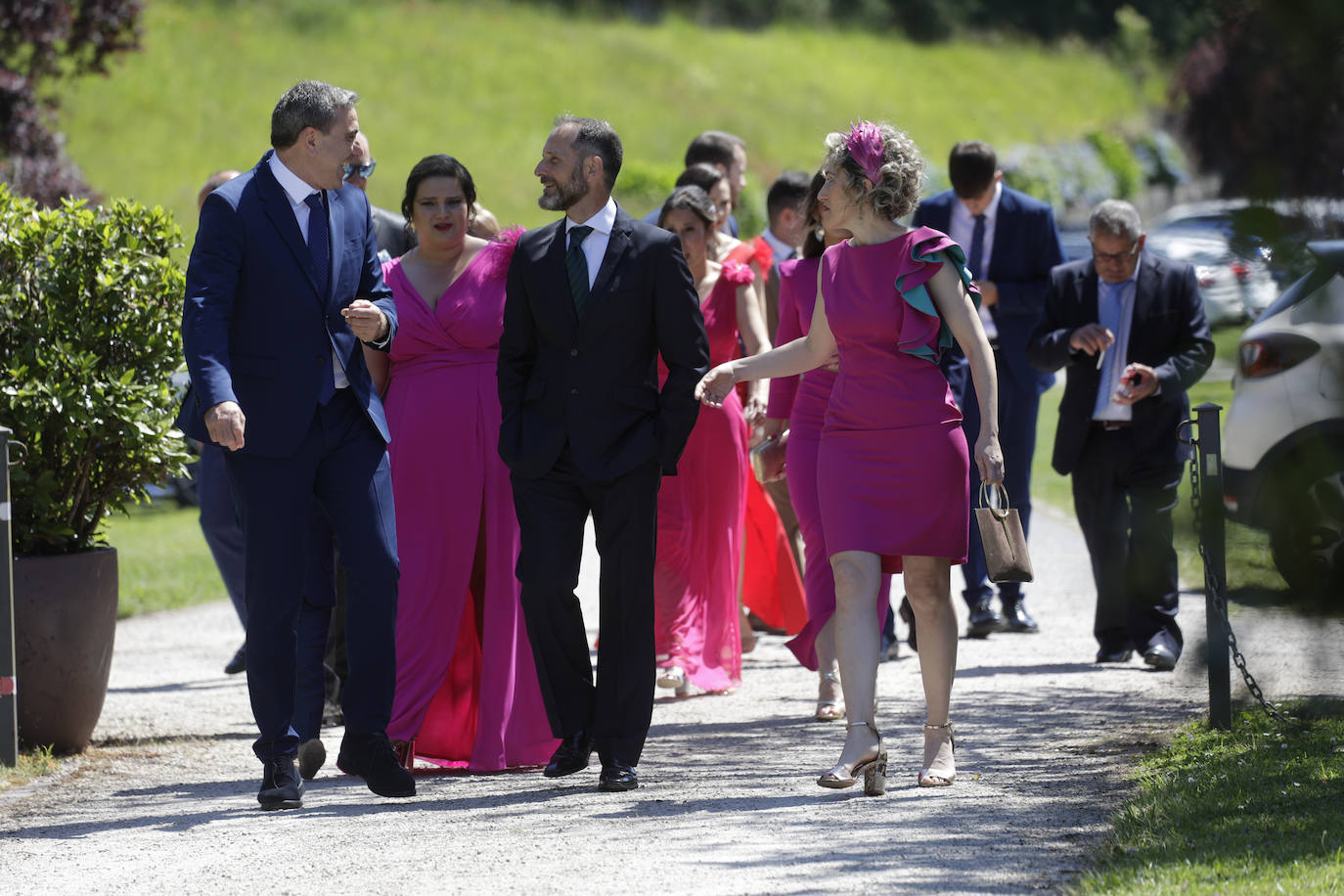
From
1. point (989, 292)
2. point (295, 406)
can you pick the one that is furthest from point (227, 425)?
point (989, 292)

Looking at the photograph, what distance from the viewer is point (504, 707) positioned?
639cm

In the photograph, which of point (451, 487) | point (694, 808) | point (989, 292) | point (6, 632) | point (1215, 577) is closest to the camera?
point (1215, 577)

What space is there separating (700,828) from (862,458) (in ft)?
4.31

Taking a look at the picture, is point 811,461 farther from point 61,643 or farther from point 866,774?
point 61,643

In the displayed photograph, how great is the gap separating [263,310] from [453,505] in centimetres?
125

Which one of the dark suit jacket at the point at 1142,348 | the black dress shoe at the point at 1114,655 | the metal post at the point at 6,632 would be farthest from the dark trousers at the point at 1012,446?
the metal post at the point at 6,632

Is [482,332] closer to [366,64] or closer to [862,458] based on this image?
[862,458]

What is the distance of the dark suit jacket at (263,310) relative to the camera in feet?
18.1

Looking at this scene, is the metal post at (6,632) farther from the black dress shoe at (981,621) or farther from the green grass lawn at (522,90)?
the green grass lawn at (522,90)

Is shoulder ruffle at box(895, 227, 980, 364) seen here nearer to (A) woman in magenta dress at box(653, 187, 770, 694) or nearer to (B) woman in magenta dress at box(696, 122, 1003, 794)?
(B) woman in magenta dress at box(696, 122, 1003, 794)

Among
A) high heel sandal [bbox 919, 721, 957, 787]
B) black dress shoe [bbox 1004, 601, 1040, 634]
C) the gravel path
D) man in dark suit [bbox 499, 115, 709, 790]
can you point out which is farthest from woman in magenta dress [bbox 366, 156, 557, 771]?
black dress shoe [bbox 1004, 601, 1040, 634]

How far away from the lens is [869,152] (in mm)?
5680

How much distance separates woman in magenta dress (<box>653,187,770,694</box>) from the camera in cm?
794

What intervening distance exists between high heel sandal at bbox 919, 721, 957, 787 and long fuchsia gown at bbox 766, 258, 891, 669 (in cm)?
125
